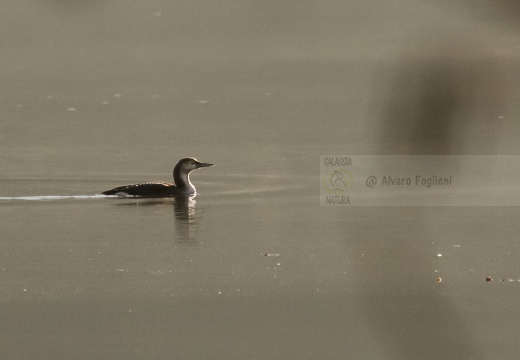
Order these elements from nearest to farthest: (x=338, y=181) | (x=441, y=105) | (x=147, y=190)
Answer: (x=441, y=105) → (x=147, y=190) → (x=338, y=181)

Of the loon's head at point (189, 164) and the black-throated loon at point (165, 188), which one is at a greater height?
the loon's head at point (189, 164)

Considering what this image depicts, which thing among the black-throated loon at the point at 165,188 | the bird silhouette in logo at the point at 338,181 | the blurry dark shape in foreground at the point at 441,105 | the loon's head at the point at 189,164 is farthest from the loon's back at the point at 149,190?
the blurry dark shape in foreground at the point at 441,105

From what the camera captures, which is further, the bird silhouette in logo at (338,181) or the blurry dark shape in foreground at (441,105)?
the bird silhouette in logo at (338,181)

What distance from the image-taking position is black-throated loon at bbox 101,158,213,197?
9.71 metres

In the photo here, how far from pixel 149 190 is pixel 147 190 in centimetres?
7

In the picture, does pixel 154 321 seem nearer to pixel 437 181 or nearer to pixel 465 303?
pixel 465 303

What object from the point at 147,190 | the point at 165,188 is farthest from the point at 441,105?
the point at 165,188

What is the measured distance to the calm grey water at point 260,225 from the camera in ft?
3.09

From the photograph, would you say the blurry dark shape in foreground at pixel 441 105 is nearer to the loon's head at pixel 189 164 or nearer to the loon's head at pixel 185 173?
the loon's head at pixel 185 173

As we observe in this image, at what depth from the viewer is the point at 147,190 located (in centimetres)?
998

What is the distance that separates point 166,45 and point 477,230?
22.8 feet

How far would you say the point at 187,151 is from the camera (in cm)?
1239

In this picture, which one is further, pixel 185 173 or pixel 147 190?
pixel 185 173

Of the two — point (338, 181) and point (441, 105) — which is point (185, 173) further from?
point (441, 105)
